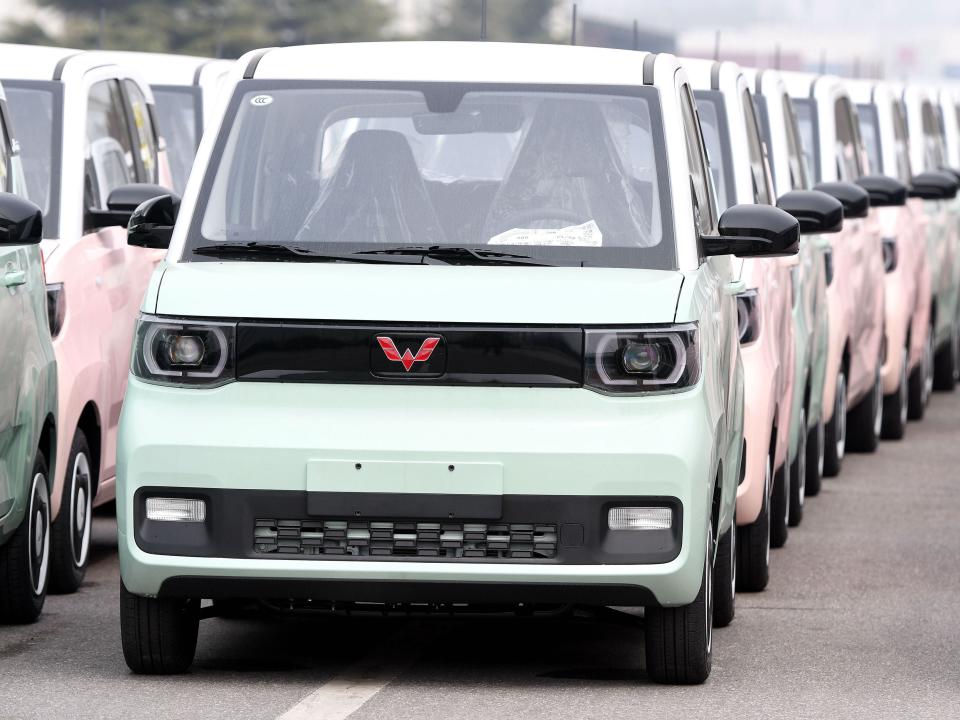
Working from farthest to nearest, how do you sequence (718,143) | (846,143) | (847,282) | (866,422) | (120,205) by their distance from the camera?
1. (866,422)
2. (846,143)
3. (847,282)
4. (718,143)
5. (120,205)

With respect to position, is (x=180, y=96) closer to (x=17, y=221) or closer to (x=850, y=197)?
(x=850, y=197)

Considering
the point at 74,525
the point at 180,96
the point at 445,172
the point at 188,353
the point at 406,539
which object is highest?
the point at 180,96

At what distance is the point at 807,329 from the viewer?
432 inches

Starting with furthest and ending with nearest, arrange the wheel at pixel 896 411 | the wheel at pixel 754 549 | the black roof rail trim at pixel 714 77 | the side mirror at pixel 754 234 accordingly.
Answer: the wheel at pixel 896 411
the black roof rail trim at pixel 714 77
the wheel at pixel 754 549
the side mirror at pixel 754 234

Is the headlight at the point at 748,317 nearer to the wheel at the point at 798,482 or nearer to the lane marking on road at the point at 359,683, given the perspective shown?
the wheel at the point at 798,482

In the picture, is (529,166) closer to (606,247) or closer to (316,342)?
(606,247)

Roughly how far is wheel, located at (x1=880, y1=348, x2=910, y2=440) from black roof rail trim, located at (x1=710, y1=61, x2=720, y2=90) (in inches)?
199

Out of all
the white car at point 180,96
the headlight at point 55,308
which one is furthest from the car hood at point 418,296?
the white car at point 180,96

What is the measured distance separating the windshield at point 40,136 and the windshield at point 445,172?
1.95 meters

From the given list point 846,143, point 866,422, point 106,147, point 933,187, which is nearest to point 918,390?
point 933,187

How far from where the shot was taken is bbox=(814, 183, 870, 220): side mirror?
464 inches

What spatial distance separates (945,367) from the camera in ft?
64.2

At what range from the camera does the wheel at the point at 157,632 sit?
7.04 m

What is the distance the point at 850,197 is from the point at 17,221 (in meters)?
5.30
